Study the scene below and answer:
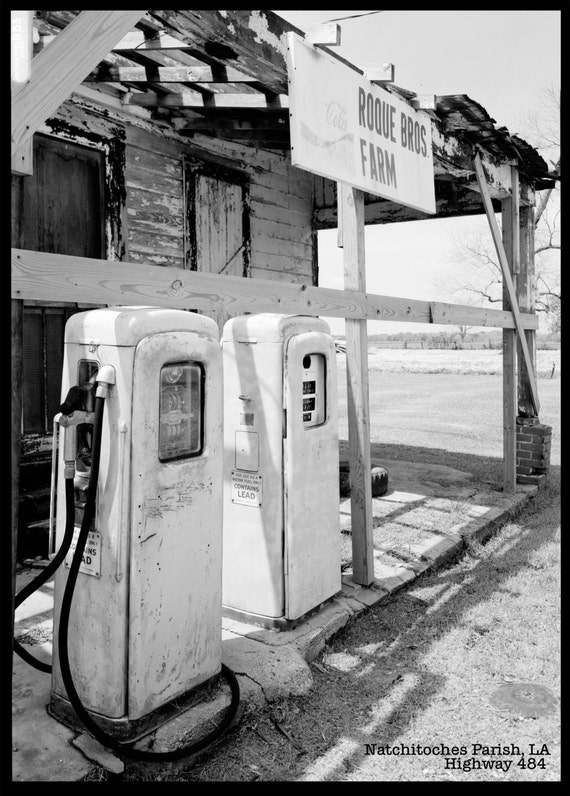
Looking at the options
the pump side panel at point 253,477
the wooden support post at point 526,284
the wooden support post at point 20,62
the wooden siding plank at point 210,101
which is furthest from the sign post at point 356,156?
the wooden support post at point 526,284

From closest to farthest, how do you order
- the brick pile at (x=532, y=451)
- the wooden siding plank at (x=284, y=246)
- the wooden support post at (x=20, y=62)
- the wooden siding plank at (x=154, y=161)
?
the wooden support post at (x=20, y=62) → the wooden siding plank at (x=154, y=161) → the wooden siding plank at (x=284, y=246) → the brick pile at (x=532, y=451)

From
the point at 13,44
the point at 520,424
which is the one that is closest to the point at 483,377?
the point at 520,424

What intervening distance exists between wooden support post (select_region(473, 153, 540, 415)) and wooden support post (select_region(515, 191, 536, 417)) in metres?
0.12

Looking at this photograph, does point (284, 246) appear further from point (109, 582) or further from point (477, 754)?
point (477, 754)

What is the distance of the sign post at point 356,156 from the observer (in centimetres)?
339

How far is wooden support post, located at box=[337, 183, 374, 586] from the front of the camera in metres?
4.38

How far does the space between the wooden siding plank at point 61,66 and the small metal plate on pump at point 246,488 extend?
222 centimetres

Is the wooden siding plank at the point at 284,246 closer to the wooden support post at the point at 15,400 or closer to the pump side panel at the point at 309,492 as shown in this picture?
the pump side panel at the point at 309,492

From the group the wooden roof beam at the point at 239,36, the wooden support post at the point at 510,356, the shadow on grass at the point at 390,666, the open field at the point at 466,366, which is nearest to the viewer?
the shadow on grass at the point at 390,666

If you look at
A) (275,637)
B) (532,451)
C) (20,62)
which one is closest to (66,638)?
(275,637)

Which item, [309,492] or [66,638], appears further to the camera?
[309,492]

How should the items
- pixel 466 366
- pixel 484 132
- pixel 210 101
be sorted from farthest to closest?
pixel 466 366, pixel 484 132, pixel 210 101

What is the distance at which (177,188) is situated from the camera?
5.99 m

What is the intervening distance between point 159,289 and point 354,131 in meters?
1.73
